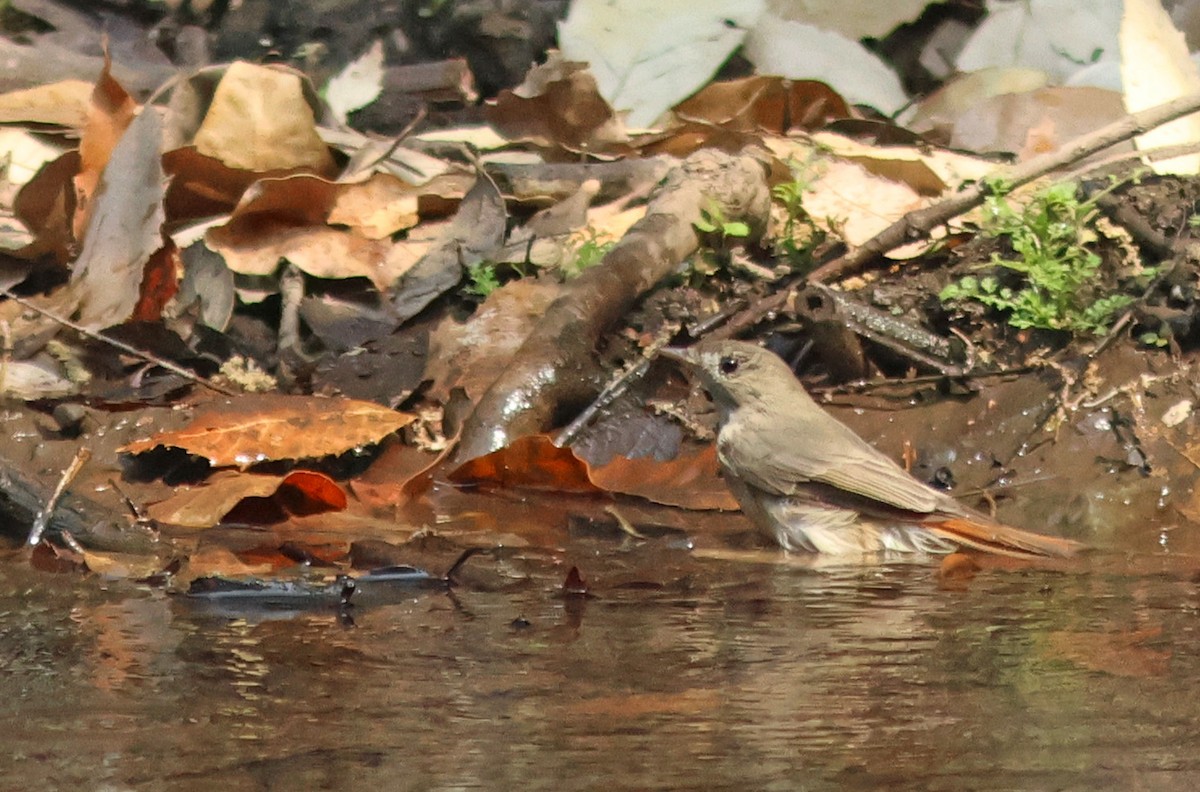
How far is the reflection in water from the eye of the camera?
7.00 ft

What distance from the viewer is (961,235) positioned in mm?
5715

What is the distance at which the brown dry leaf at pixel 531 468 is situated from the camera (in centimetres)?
459

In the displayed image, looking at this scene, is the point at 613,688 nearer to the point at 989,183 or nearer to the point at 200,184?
the point at 989,183

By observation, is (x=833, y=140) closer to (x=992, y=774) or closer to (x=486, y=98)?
(x=486, y=98)

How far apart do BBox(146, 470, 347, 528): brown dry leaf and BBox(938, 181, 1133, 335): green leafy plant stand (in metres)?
2.20

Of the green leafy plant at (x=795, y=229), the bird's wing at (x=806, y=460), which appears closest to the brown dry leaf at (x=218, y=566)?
the bird's wing at (x=806, y=460)

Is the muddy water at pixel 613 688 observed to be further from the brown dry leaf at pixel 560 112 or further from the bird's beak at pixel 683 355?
the brown dry leaf at pixel 560 112

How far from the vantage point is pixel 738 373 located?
4.91 meters

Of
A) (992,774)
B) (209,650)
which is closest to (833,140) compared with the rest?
(209,650)

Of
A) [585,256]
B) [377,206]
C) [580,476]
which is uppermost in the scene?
[377,206]

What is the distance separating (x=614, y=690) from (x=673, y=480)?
8.01ft

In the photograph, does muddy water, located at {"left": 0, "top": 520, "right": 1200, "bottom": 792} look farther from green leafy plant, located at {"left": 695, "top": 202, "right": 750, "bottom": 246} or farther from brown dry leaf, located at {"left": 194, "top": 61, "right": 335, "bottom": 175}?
brown dry leaf, located at {"left": 194, "top": 61, "right": 335, "bottom": 175}

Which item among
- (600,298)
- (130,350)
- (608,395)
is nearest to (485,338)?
(600,298)

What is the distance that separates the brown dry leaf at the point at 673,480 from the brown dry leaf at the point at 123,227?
1872 mm
